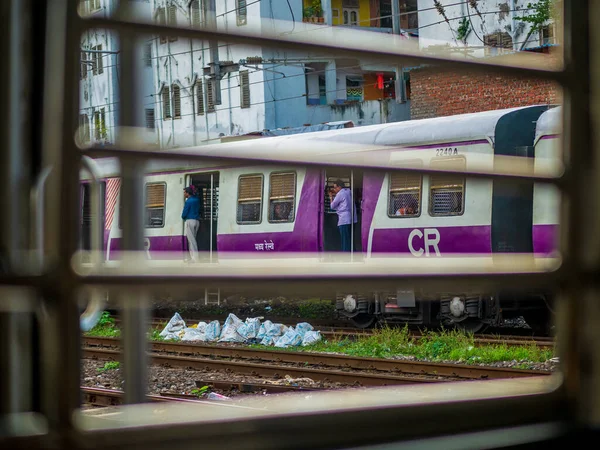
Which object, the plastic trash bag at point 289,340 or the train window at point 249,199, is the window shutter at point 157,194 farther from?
the plastic trash bag at point 289,340

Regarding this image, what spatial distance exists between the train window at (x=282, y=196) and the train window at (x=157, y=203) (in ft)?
7.69

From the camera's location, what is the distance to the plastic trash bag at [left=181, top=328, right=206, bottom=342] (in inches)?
432

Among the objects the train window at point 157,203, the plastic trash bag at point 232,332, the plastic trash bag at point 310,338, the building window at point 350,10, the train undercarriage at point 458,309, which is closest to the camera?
the plastic trash bag at point 310,338

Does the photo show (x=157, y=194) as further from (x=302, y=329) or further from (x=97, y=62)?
(x=97, y=62)

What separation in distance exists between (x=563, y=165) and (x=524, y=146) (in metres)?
9.59

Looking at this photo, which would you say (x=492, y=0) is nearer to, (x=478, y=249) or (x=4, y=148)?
(x=478, y=249)

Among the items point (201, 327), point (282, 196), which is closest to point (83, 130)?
point (201, 327)

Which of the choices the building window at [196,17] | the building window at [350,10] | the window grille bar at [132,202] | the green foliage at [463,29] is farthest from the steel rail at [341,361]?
the green foliage at [463,29]

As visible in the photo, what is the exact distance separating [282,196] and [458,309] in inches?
122

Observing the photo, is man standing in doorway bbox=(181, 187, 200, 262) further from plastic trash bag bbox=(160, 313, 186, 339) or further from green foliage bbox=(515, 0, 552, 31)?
green foliage bbox=(515, 0, 552, 31)

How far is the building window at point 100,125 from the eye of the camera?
1.37 m

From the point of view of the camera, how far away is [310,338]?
1016cm

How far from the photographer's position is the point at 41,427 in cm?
108

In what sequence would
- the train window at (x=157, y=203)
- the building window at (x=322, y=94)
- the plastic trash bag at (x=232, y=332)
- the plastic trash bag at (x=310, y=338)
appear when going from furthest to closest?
the building window at (x=322, y=94) → the train window at (x=157, y=203) → the plastic trash bag at (x=232, y=332) → the plastic trash bag at (x=310, y=338)
